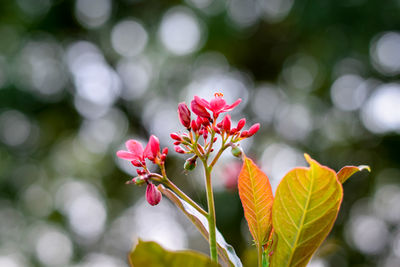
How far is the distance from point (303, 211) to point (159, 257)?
0.26 meters

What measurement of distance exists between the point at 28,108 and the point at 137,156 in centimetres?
477

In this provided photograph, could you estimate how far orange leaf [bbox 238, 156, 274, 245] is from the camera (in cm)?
65

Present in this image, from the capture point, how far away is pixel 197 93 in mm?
5570

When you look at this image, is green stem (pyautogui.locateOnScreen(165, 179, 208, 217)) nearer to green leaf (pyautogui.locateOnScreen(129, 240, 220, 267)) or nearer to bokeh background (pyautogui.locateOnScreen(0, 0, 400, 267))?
green leaf (pyautogui.locateOnScreen(129, 240, 220, 267))

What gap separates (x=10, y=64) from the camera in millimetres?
4836

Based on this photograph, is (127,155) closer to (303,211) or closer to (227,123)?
(227,123)

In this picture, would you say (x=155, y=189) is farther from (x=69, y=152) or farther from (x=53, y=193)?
(x=53, y=193)

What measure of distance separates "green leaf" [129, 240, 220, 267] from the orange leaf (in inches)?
8.2

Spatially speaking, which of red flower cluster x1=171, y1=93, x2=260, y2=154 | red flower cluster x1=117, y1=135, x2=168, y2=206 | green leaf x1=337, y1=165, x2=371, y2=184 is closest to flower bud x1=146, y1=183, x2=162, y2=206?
red flower cluster x1=117, y1=135, x2=168, y2=206

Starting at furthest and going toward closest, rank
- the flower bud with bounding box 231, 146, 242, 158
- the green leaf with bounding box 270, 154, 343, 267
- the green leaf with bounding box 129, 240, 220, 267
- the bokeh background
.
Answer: the bokeh background
the flower bud with bounding box 231, 146, 242, 158
the green leaf with bounding box 270, 154, 343, 267
the green leaf with bounding box 129, 240, 220, 267

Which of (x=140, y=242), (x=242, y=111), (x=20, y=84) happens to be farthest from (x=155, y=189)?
(x=242, y=111)

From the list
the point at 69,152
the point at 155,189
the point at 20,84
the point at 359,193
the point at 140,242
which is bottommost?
the point at 69,152

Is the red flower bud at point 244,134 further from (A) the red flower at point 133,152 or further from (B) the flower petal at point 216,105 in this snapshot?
(A) the red flower at point 133,152

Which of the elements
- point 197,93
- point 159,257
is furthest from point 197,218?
point 197,93
